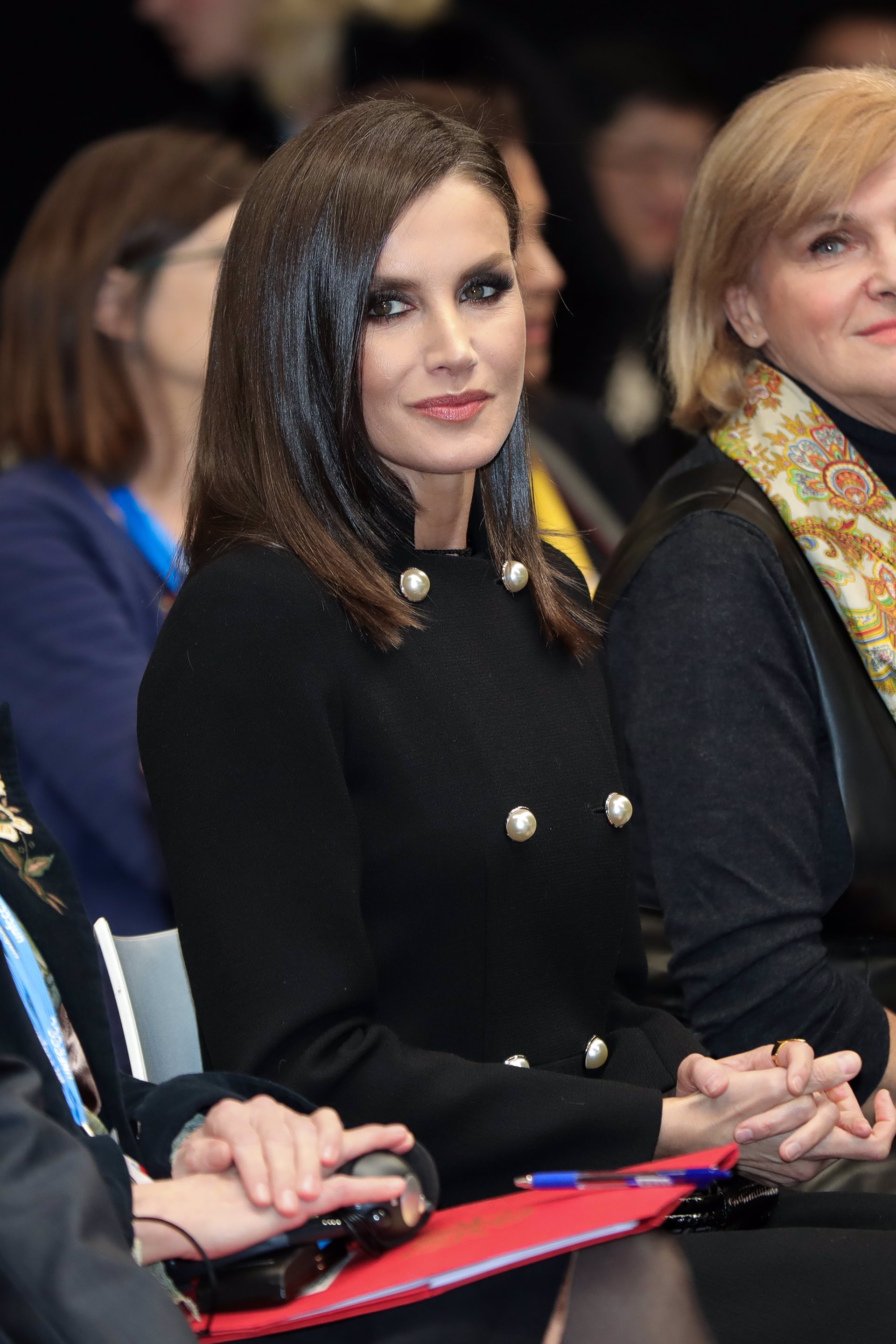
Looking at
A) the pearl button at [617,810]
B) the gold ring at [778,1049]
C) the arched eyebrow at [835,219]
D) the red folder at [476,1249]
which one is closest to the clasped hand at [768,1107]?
the gold ring at [778,1049]

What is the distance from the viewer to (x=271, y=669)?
139cm

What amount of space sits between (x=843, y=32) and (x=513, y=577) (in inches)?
152

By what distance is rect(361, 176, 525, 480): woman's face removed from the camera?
1508 millimetres

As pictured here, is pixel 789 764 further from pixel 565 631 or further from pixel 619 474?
pixel 619 474

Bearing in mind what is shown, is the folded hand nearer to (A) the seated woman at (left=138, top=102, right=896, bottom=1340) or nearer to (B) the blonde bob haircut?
(A) the seated woman at (left=138, top=102, right=896, bottom=1340)

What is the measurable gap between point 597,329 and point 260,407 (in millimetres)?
2895

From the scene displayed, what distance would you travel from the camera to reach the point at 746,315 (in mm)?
2162

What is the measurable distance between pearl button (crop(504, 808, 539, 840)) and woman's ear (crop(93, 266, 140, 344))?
5.61ft

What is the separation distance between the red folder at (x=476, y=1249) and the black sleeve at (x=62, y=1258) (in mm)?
119

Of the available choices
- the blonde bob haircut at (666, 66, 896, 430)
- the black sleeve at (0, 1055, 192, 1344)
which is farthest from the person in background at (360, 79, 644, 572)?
the black sleeve at (0, 1055, 192, 1344)

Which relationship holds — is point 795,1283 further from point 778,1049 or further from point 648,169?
point 648,169

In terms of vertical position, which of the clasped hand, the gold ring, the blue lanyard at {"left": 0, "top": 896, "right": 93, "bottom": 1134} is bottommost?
the clasped hand

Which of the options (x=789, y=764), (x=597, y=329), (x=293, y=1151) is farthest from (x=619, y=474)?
(x=293, y=1151)

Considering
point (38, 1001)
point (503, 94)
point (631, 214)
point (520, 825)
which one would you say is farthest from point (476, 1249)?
point (631, 214)
